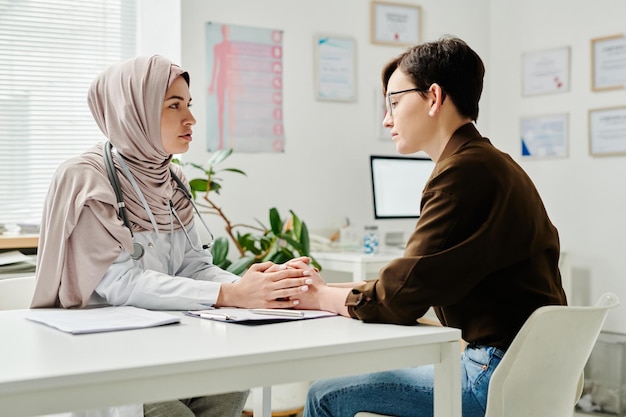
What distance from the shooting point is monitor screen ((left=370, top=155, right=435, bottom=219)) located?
13.5 feet

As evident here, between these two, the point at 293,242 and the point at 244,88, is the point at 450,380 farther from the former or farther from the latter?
the point at 244,88

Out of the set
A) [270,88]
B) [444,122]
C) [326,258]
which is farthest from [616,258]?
[444,122]

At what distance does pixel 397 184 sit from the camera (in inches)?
165

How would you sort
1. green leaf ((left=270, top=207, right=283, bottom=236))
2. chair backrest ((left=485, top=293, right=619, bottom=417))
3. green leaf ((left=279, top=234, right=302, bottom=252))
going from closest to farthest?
chair backrest ((left=485, top=293, right=619, bottom=417)), green leaf ((left=279, top=234, right=302, bottom=252)), green leaf ((left=270, top=207, right=283, bottom=236))

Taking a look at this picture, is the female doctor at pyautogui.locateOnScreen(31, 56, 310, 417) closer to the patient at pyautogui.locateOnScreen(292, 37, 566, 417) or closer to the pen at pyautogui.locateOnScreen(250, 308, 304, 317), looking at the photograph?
the pen at pyautogui.locateOnScreen(250, 308, 304, 317)

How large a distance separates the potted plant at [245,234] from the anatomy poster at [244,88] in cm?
20

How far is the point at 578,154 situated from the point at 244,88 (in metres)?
1.90

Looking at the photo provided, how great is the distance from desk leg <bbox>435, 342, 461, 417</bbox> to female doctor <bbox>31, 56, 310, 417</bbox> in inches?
17.2

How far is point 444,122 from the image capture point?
68.7 inches

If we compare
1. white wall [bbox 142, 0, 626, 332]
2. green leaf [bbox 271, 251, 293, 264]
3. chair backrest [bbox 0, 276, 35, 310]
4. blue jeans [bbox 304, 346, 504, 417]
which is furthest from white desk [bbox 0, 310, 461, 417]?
white wall [bbox 142, 0, 626, 332]

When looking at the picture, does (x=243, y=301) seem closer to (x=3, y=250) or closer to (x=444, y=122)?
(x=444, y=122)

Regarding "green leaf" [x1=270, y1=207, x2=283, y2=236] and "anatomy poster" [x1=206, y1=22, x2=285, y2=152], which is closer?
"green leaf" [x1=270, y1=207, x2=283, y2=236]

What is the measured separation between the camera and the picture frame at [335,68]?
406cm

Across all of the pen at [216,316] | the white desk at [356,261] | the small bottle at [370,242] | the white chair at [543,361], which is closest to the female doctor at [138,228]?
the pen at [216,316]
